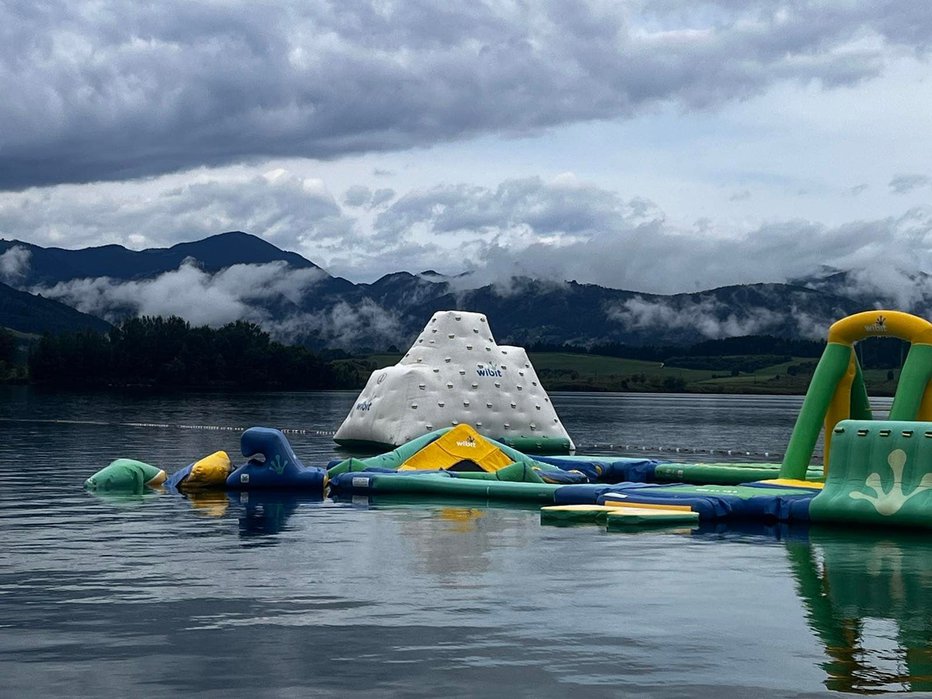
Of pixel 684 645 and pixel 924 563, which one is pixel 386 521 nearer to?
pixel 924 563

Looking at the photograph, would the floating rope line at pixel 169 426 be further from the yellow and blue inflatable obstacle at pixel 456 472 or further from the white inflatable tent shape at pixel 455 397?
the yellow and blue inflatable obstacle at pixel 456 472

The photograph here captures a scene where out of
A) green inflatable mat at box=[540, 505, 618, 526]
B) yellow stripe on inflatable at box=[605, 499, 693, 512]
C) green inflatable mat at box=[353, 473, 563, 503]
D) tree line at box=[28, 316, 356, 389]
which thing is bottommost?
green inflatable mat at box=[540, 505, 618, 526]

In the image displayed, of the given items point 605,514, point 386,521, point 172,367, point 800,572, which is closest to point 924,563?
point 800,572

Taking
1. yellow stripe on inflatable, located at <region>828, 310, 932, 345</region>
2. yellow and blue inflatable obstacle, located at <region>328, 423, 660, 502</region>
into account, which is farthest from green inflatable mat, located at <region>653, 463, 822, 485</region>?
yellow stripe on inflatable, located at <region>828, 310, 932, 345</region>

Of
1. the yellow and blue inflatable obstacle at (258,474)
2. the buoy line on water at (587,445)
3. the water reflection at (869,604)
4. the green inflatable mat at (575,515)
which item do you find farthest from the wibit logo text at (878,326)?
the buoy line on water at (587,445)

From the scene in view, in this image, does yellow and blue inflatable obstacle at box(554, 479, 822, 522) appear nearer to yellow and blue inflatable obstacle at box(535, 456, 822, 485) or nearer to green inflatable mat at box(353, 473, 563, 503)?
green inflatable mat at box(353, 473, 563, 503)

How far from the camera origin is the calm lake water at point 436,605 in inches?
481

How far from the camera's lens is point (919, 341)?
30.0m

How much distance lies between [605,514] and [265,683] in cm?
1452

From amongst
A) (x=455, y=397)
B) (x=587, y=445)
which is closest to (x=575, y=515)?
(x=455, y=397)

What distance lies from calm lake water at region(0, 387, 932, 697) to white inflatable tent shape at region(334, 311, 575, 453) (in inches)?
Result: 878

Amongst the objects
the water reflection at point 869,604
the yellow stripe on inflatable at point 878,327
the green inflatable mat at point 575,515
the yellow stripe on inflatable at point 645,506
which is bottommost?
the water reflection at point 869,604

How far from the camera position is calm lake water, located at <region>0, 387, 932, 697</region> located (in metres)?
12.2

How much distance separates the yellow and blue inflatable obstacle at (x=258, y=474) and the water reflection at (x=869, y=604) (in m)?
13.5
